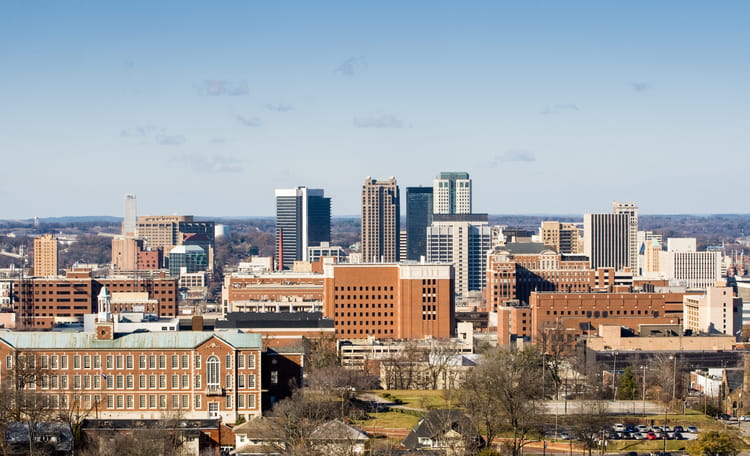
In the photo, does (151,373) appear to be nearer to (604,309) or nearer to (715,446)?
(715,446)

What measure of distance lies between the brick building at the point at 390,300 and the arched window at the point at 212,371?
6182 cm

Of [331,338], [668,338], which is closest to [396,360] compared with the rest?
[331,338]

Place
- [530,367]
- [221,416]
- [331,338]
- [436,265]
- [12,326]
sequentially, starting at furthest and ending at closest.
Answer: [12,326] → [436,265] → [331,338] → [530,367] → [221,416]

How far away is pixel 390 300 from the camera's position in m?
161

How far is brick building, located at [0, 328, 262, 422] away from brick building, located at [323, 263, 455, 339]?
61.7 metres

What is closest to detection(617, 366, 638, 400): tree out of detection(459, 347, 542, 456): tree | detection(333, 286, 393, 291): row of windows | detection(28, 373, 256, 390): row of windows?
detection(459, 347, 542, 456): tree

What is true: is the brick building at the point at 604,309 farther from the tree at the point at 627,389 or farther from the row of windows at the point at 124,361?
the row of windows at the point at 124,361

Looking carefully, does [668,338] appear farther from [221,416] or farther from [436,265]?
[221,416]

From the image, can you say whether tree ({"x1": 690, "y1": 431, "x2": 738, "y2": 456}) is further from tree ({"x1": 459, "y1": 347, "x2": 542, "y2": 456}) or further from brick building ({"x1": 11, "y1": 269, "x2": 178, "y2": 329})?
brick building ({"x1": 11, "y1": 269, "x2": 178, "y2": 329})

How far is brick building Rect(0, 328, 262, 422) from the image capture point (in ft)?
315

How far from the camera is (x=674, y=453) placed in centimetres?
8825

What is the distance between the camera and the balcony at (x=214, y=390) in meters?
96.1

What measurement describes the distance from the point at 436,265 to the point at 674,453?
2830 inches

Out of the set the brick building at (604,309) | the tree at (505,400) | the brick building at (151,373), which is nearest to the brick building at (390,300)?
the brick building at (604,309)
